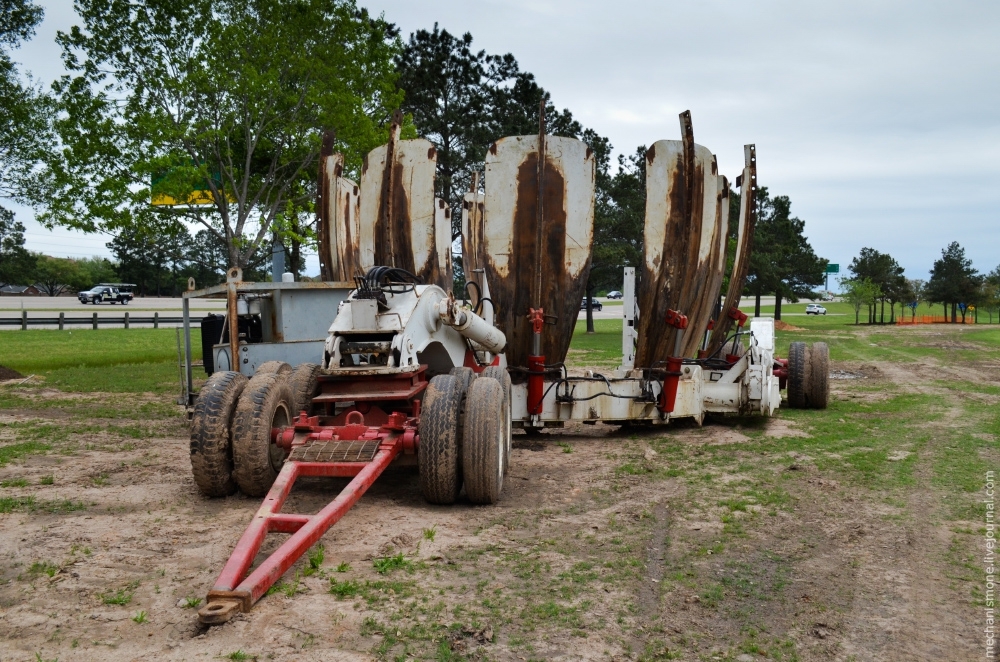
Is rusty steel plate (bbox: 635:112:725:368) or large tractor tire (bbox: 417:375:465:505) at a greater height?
rusty steel plate (bbox: 635:112:725:368)

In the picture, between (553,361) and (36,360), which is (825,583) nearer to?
(553,361)

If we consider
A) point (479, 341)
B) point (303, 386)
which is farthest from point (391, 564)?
point (479, 341)

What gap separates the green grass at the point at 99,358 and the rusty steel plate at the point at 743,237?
10.2 m

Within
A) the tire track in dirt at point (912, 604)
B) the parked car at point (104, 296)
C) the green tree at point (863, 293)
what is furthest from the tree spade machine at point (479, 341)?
the parked car at point (104, 296)

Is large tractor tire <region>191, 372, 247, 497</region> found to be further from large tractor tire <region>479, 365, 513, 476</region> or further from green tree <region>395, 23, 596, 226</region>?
green tree <region>395, 23, 596, 226</region>

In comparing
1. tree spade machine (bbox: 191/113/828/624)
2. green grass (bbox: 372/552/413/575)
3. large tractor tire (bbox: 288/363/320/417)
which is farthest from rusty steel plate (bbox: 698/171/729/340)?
green grass (bbox: 372/552/413/575)

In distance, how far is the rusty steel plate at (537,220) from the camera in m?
10.5

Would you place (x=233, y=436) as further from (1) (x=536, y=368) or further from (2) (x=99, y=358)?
(2) (x=99, y=358)

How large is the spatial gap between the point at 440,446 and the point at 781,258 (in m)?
46.2

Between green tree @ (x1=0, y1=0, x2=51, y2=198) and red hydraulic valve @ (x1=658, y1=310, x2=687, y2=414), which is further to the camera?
green tree @ (x1=0, y1=0, x2=51, y2=198)

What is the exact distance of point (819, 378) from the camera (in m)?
12.8

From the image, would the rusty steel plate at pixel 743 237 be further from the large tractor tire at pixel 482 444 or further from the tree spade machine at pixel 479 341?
the large tractor tire at pixel 482 444

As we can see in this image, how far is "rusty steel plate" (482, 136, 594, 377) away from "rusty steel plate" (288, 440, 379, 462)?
4.26 metres

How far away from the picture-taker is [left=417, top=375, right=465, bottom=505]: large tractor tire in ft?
22.5
